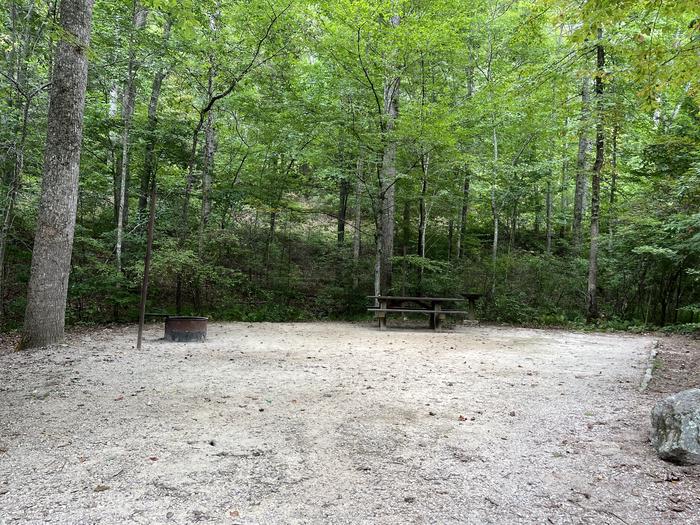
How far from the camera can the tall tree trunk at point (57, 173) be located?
20.0 feet

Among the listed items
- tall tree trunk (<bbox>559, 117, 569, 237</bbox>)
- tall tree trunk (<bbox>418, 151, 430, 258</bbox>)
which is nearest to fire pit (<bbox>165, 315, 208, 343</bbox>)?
tall tree trunk (<bbox>418, 151, 430, 258</bbox>)

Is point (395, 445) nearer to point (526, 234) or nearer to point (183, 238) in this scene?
point (183, 238)

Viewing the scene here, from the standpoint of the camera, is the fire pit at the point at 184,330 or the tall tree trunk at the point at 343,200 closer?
the fire pit at the point at 184,330

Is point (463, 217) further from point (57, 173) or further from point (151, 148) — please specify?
point (57, 173)

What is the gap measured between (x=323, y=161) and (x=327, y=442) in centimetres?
856

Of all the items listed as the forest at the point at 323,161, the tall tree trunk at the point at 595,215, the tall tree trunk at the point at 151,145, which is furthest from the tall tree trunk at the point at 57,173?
the tall tree trunk at the point at 595,215

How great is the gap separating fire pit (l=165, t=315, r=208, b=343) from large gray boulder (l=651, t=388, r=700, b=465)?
6.28 m

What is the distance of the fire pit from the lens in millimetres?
7262

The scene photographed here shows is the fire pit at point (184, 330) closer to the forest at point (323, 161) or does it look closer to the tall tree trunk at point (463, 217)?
the forest at point (323, 161)

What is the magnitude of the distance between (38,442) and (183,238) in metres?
7.55

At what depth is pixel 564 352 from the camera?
6934 millimetres

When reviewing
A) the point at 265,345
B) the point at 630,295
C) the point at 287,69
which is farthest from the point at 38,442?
the point at 630,295

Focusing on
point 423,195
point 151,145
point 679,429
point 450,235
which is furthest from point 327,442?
point 450,235

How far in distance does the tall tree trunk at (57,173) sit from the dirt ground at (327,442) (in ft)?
2.14
